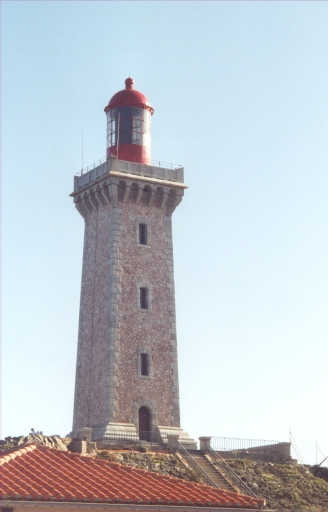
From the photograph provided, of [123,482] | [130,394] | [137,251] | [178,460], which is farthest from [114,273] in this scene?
[123,482]

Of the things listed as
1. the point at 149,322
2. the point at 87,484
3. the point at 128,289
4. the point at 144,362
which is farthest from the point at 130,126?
the point at 87,484

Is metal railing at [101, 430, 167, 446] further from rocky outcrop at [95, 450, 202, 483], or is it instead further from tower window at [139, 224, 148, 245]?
tower window at [139, 224, 148, 245]

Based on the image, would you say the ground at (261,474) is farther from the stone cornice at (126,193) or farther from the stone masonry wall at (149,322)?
the stone cornice at (126,193)

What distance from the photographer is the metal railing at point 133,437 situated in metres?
38.2

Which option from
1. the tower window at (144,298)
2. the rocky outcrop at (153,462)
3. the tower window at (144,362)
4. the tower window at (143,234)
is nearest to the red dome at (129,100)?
the tower window at (143,234)

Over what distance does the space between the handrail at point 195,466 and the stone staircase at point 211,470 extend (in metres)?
0.26

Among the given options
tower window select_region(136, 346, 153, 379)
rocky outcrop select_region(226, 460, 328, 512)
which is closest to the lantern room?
tower window select_region(136, 346, 153, 379)

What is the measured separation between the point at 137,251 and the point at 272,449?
382 inches

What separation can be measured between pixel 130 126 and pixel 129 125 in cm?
6

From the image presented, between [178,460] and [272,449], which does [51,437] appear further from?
[272,449]

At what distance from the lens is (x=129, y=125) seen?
43.2 meters

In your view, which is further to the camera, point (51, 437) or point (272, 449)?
point (272, 449)

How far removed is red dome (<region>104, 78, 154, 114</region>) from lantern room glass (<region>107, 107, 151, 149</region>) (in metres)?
0.17

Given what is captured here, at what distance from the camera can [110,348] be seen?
40.1 m
